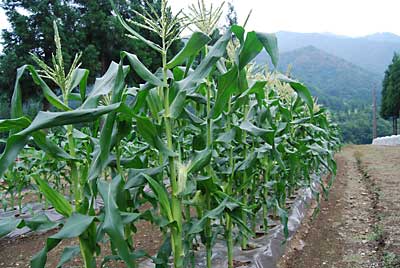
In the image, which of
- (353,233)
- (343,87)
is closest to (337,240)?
(353,233)

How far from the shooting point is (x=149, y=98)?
167cm

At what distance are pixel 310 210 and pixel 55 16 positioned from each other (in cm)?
965

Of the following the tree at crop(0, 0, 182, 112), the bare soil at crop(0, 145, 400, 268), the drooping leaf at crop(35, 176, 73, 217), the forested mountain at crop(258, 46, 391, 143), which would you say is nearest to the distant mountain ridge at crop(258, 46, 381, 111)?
the forested mountain at crop(258, 46, 391, 143)

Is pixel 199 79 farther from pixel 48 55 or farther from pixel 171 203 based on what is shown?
pixel 48 55

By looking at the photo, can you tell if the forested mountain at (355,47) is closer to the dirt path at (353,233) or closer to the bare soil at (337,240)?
the dirt path at (353,233)

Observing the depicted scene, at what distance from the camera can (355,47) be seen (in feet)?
276

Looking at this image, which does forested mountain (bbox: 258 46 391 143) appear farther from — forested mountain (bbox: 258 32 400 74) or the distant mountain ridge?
forested mountain (bbox: 258 32 400 74)

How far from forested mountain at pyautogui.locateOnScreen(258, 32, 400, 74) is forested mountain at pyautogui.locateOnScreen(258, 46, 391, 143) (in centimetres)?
1328

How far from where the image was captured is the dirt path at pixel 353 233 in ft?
9.10

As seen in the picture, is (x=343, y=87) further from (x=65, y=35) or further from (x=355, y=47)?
(x=355, y=47)

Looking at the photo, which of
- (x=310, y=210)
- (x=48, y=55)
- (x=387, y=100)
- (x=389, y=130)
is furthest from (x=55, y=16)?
(x=389, y=130)

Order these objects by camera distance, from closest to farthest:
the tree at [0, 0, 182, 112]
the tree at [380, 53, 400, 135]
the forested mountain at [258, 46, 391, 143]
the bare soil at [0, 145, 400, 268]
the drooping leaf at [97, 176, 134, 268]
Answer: the drooping leaf at [97, 176, 134, 268]
the bare soil at [0, 145, 400, 268]
the tree at [0, 0, 182, 112]
the tree at [380, 53, 400, 135]
the forested mountain at [258, 46, 391, 143]

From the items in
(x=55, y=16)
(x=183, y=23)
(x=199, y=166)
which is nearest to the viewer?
(x=183, y=23)

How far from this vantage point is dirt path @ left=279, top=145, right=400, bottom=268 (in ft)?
9.10
